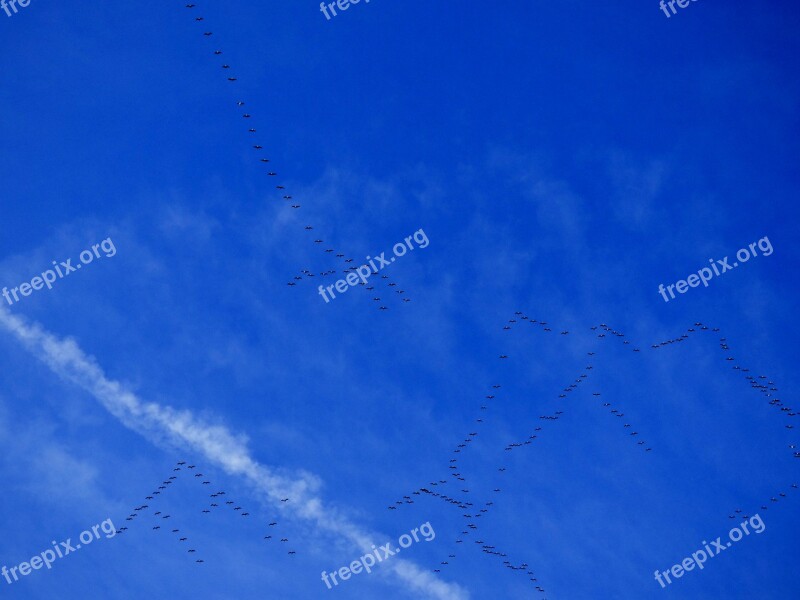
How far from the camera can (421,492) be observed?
113 ft

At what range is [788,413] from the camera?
1431 inches

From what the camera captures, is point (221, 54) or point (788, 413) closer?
point (221, 54)

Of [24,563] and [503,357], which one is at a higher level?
[503,357]

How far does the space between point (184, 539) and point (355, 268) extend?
1374 centimetres

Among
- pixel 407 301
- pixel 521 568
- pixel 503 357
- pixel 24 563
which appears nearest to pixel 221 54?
pixel 407 301

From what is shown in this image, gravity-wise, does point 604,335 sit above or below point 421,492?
above

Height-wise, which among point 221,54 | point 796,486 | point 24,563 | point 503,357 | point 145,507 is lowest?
point 24,563

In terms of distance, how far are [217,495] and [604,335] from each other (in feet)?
61.0

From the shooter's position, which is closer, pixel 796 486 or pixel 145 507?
pixel 145 507

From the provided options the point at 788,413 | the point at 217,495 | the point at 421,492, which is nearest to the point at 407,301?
the point at 421,492

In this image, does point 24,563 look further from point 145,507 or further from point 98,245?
point 98,245

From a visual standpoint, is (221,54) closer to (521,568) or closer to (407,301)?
(407,301)

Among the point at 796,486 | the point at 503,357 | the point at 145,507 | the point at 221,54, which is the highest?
the point at 221,54

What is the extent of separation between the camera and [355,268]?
34.9 metres
